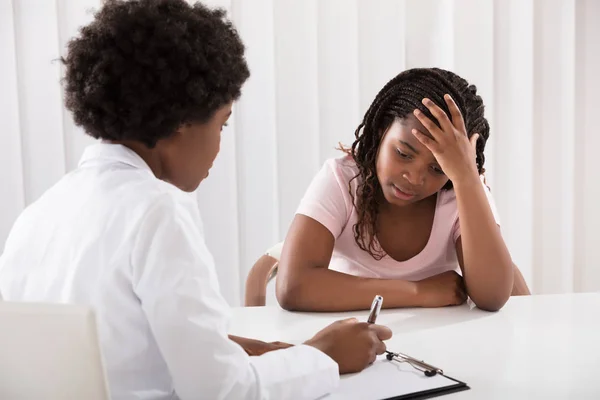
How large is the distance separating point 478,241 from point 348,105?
1.29 m

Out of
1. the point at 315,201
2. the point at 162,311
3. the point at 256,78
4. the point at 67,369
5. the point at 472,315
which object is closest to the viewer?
the point at 67,369

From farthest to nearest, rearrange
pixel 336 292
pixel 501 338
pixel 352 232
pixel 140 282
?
pixel 352 232
pixel 336 292
pixel 501 338
pixel 140 282

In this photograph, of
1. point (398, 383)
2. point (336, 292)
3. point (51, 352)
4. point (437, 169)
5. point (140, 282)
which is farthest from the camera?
point (437, 169)

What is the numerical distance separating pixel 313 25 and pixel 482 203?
1.35 meters

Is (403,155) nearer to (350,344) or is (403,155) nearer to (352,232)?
(352,232)

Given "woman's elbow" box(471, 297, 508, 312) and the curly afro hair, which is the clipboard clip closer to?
"woman's elbow" box(471, 297, 508, 312)

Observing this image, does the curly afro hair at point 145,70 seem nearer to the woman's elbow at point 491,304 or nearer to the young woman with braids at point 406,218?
the young woman with braids at point 406,218

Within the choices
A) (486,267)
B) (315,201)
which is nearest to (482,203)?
(486,267)

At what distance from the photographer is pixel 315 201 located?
1.69 m

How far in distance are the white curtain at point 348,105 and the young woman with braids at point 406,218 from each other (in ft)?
3.04

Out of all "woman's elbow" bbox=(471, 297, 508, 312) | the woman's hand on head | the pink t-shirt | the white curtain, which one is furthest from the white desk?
the white curtain

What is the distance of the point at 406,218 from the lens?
1.81 metres

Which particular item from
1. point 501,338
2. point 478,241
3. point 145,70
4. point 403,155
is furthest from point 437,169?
point 145,70

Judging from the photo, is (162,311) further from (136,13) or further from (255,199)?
(255,199)
